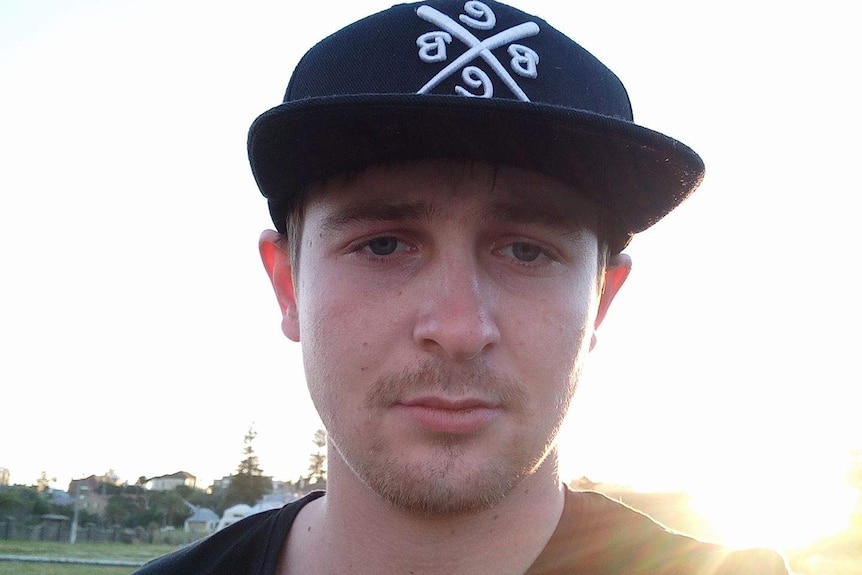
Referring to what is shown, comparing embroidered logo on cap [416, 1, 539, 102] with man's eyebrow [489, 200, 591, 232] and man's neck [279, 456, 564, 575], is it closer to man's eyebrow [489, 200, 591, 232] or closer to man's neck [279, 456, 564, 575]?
man's eyebrow [489, 200, 591, 232]

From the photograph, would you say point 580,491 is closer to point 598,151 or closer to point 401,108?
point 598,151

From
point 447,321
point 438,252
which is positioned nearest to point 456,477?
point 447,321

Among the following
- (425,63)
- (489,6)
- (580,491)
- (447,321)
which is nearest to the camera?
(447,321)

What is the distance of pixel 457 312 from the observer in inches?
62.7

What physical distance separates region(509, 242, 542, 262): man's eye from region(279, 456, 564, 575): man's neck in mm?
577

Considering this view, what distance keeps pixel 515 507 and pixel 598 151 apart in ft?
3.07

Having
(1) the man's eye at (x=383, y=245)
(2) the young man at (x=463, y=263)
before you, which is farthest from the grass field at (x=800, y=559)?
(1) the man's eye at (x=383, y=245)

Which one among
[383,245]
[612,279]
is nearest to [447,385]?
[383,245]

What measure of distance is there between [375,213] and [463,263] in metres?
0.26

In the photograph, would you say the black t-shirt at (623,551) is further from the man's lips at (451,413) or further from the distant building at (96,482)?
the distant building at (96,482)

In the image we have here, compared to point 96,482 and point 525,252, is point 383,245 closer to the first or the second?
point 525,252

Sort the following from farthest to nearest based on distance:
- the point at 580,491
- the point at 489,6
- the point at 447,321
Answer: the point at 580,491 → the point at 489,6 → the point at 447,321

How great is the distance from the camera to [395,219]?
174 centimetres

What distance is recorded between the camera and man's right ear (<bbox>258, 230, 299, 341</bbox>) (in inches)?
85.1
